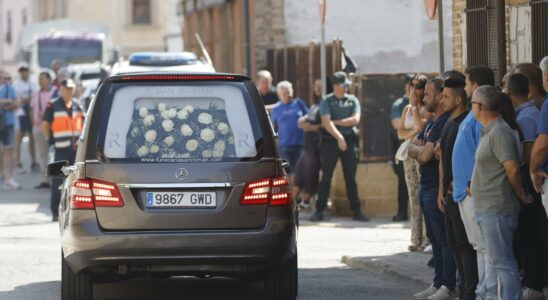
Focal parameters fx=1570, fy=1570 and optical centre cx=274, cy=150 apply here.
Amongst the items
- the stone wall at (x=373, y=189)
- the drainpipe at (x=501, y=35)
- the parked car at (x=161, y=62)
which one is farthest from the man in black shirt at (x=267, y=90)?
the drainpipe at (x=501, y=35)

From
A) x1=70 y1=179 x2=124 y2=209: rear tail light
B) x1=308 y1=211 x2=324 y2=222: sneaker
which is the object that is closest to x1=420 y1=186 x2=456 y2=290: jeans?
x1=70 y1=179 x2=124 y2=209: rear tail light

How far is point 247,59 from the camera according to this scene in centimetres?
2481

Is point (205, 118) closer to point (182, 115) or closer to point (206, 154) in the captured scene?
point (182, 115)

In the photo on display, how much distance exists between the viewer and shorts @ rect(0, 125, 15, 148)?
86.0 ft

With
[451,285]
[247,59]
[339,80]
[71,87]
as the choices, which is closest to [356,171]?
[339,80]

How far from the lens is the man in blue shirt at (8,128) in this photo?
25844mm

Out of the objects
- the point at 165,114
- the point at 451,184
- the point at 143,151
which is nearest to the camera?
the point at 451,184

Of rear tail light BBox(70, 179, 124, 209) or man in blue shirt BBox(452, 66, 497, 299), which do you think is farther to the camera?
rear tail light BBox(70, 179, 124, 209)

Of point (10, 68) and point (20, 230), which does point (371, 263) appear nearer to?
point (20, 230)

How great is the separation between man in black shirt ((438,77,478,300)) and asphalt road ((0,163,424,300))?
120cm

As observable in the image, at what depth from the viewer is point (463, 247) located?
1041cm

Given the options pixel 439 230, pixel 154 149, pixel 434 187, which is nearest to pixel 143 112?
pixel 154 149

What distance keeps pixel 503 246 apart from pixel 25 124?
20156 millimetres

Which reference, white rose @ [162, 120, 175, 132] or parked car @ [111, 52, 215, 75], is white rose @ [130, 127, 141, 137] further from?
parked car @ [111, 52, 215, 75]
